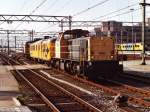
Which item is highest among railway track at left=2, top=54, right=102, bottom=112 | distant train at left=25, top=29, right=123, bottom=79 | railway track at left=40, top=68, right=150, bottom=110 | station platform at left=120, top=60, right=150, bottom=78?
distant train at left=25, top=29, right=123, bottom=79

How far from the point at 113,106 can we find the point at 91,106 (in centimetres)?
83

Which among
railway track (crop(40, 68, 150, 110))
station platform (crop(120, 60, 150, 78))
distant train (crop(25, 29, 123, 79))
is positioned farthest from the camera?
station platform (crop(120, 60, 150, 78))

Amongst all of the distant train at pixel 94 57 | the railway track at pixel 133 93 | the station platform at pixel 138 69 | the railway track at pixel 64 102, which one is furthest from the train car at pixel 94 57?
the railway track at pixel 64 102

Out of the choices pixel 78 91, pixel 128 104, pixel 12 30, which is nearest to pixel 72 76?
pixel 78 91

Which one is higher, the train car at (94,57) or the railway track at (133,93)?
the train car at (94,57)

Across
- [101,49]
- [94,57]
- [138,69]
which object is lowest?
[138,69]

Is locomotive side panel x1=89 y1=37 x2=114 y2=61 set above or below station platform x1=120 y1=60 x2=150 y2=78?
above

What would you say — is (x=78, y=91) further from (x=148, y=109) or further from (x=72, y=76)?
(x=72, y=76)

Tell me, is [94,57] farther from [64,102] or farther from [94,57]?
[64,102]

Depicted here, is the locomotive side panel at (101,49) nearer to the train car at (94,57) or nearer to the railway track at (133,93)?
the train car at (94,57)

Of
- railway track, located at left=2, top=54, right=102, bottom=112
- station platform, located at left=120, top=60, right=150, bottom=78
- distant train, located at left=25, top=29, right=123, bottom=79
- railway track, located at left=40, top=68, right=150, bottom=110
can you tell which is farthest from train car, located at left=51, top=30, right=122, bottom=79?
railway track, located at left=2, top=54, right=102, bottom=112

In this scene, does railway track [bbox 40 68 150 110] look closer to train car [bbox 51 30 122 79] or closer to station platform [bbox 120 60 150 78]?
train car [bbox 51 30 122 79]

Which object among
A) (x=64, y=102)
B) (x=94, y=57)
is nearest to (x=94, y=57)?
(x=94, y=57)

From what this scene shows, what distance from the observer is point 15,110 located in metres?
13.2
